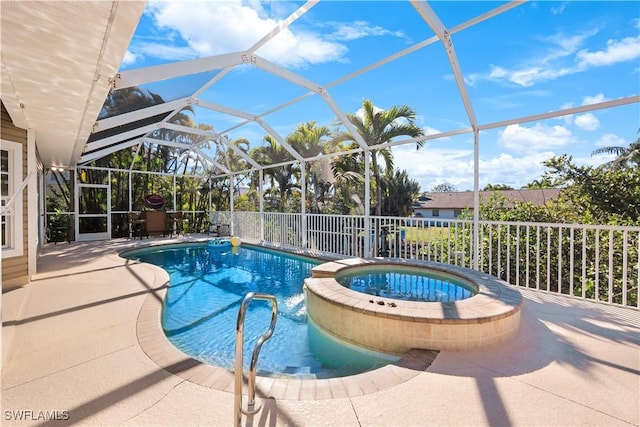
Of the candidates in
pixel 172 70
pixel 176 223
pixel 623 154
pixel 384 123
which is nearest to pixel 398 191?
pixel 384 123

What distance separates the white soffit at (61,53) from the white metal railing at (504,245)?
5.27 metres

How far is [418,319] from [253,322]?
2.35 meters

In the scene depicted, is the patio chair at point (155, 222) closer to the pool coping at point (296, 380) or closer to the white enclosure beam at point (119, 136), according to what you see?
the white enclosure beam at point (119, 136)

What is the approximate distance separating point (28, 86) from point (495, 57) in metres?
10.5

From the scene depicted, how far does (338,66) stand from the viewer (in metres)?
6.48

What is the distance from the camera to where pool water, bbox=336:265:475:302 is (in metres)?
4.41

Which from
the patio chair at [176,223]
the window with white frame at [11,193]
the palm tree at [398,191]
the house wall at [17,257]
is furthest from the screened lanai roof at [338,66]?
the patio chair at [176,223]

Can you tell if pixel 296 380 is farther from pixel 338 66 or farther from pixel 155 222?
pixel 155 222

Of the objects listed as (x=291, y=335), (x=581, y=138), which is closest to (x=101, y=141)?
(x=291, y=335)

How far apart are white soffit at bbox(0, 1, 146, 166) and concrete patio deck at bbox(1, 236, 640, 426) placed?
2545 mm

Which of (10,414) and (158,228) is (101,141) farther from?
(10,414)

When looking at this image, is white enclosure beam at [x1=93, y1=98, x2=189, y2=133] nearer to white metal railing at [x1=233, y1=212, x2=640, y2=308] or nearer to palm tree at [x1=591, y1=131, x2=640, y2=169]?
white metal railing at [x1=233, y1=212, x2=640, y2=308]

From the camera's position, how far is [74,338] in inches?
117

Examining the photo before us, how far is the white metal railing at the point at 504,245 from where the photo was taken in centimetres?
454
